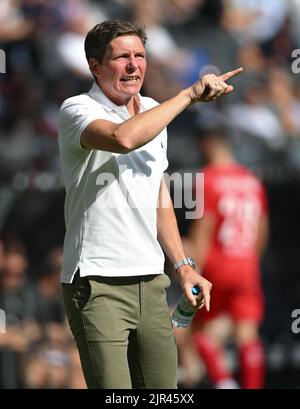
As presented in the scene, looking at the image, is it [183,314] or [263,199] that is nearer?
[183,314]

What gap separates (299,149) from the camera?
8.41 metres

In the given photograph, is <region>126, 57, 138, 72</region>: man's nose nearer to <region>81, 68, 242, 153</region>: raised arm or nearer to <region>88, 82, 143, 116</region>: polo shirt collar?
<region>88, 82, 143, 116</region>: polo shirt collar

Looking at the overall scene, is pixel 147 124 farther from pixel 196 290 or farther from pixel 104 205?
pixel 196 290

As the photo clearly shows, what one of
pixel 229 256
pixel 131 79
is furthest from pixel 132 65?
pixel 229 256

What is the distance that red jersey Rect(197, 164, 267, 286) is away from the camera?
26.7ft

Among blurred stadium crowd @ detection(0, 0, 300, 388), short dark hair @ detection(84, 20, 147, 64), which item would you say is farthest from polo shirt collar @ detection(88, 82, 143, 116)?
blurred stadium crowd @ detection(0, 0, 300, 388)

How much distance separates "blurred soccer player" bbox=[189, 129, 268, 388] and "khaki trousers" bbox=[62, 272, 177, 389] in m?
4.43

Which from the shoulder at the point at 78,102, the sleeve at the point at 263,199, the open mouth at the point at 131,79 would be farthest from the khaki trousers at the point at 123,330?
the sleeve at the point at 263,199

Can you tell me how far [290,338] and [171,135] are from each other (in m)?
1.90

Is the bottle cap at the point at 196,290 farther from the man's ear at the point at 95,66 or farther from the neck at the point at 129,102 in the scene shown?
the man's ear at the point at 95,66

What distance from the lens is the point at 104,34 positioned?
12.0ft

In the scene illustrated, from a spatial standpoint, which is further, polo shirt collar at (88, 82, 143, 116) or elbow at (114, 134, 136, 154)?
polo shirt collar at (88, 82, 143, 116)

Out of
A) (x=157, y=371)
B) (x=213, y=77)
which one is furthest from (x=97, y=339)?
(x=213, y=77)

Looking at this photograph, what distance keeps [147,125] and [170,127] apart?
478 cm
